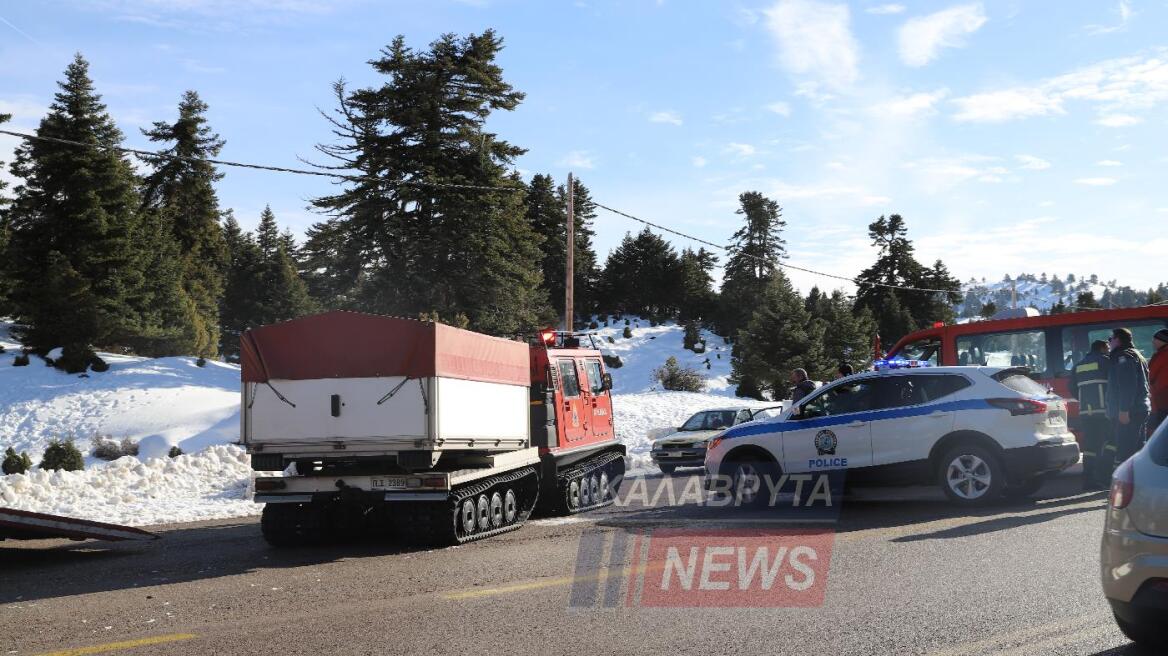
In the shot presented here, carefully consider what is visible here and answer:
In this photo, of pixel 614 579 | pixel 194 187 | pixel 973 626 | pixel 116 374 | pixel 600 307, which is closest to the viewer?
pixel 973 626

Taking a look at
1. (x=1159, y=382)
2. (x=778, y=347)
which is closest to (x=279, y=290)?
(x=778, y=347)

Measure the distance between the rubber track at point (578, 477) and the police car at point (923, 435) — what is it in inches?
91.3

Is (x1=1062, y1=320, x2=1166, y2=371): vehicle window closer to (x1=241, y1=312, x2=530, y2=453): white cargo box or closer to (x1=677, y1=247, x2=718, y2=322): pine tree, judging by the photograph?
(x1=241, y1=312, x2=530, y2=453): white cargo box

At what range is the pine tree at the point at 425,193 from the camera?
47.3 m

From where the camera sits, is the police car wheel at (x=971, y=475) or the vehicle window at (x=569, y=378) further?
the vehicle window at (x=569, y=378)

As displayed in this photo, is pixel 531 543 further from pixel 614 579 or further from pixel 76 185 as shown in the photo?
pixel 76 185

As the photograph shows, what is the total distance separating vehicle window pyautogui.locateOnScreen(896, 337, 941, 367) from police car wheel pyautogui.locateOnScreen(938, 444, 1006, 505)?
736 cm

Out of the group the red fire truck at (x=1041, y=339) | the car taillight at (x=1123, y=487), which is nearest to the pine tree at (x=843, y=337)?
the red fire truck at (x=1041, y=339)

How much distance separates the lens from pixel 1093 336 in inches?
688

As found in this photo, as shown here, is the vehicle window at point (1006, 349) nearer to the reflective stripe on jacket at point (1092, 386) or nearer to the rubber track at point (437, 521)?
the reflective stripe on jacket at point (1092, 386)

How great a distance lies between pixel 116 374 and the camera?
128 feet

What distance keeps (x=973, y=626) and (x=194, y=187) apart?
71465 mm

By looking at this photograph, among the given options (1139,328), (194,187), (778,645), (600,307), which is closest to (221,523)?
(778,645)

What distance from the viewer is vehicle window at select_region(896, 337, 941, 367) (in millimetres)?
19625
